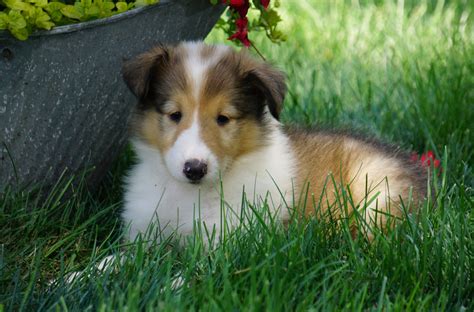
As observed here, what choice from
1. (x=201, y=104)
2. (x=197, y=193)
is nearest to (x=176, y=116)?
(x=201, y=104)

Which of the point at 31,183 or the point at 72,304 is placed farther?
the point at 31,183

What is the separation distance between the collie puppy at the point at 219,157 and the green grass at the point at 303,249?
0.23 m

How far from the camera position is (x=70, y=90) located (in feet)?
14.4

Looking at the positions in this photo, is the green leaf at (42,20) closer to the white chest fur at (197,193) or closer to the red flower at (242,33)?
the white chest fur at (197,193)

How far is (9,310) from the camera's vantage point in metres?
3.30

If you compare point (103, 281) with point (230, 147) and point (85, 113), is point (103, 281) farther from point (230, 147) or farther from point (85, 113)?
point (85, 113)

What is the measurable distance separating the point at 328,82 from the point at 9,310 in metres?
3.76

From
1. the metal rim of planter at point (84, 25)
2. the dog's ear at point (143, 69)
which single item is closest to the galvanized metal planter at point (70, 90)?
the metal rim of planter at point (84, 25)

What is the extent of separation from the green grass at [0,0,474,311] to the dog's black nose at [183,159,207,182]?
34cm

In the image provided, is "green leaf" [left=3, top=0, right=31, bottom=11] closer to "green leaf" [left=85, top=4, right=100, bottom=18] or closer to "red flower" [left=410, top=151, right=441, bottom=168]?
"green leaf" [left=85, top=4, right=100, bottom=18]

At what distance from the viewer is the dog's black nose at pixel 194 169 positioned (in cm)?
392

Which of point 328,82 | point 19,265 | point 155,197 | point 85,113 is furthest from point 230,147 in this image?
point 328,82

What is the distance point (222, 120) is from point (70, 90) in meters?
0.81

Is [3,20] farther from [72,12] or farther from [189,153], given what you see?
[189,153]
